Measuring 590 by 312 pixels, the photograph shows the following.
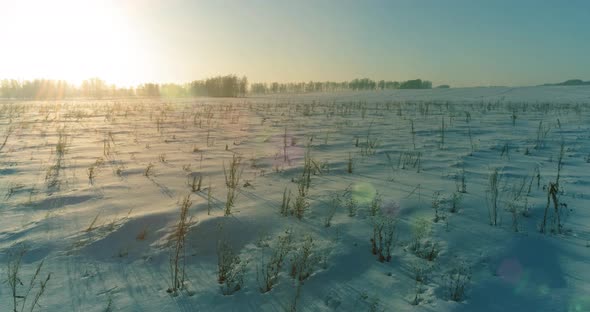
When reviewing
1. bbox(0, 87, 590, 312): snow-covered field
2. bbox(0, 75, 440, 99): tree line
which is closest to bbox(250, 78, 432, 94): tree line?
bbox(0, 75, 440, 99): tree line

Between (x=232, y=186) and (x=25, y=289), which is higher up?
(x=232, y=186)

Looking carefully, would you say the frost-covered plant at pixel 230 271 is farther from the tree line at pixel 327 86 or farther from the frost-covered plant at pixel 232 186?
the tree line at pixel 327 86

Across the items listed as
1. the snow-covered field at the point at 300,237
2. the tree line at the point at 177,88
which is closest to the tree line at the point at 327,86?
the tree line at the point at 177,88

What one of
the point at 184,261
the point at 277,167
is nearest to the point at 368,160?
the point at 277,167

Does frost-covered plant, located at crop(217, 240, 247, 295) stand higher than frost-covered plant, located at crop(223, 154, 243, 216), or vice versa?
frost-covered plant, located at crop(223, 154, 243, 216)

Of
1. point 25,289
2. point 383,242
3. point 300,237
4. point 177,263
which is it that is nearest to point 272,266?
point 300,237

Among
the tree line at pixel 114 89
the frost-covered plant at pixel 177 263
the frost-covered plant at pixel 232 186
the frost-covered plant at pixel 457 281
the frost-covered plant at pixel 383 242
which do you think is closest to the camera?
the frost-covered plant at pixel 457 281

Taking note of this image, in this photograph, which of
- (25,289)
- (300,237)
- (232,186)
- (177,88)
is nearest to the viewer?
(25,289)

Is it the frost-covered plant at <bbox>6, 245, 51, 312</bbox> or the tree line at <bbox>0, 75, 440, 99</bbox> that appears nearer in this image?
the frost-covered plant at <bbox>6, 245, 51, 312</bbox>

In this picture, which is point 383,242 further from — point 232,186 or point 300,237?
point 232,186

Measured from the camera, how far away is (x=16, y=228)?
8.94 feet

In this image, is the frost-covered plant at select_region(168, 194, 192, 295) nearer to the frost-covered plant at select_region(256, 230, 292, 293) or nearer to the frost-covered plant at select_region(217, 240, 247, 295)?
the frost-covered plant at select_region(217, 240, 247, 295)

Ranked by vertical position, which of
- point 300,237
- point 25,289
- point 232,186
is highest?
point 232,186

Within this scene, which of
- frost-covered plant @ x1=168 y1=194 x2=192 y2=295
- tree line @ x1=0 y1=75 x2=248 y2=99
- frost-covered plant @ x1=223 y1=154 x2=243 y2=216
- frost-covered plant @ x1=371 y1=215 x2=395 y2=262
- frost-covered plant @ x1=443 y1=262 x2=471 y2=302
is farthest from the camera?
tree line @ x1=0 y1=75 x2=248 y2=99
